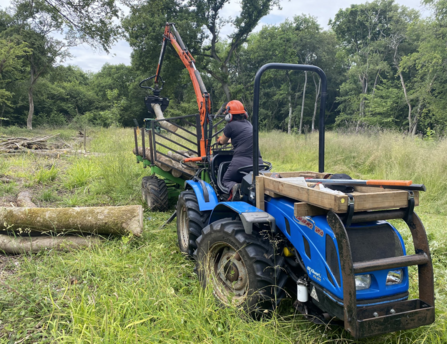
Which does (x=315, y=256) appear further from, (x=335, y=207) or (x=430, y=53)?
(x=430, y=53)

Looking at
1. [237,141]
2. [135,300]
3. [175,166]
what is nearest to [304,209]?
[135,300]

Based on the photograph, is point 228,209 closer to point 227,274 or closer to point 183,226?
point 227,274

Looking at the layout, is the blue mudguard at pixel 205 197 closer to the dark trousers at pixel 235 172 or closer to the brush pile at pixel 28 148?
the dark trousers at pixel 235 172

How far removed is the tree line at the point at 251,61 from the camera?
19.3 m

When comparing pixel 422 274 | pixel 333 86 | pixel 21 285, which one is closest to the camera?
pixel 422 274

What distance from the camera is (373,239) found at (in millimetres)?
2049

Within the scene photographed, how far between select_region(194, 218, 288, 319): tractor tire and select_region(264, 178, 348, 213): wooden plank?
1.50 ft

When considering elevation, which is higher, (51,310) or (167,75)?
(167,75)

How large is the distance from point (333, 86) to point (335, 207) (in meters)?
40.0

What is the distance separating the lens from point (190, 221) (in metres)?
3.58

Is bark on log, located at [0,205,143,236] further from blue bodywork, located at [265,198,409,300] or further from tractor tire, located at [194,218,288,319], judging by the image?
blue bodywork, located at [265,198,409,300]

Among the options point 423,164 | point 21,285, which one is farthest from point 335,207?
point 423,164

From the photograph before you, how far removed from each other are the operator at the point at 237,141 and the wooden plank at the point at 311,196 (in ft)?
4.31

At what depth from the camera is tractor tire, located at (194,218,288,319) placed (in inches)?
89.8
